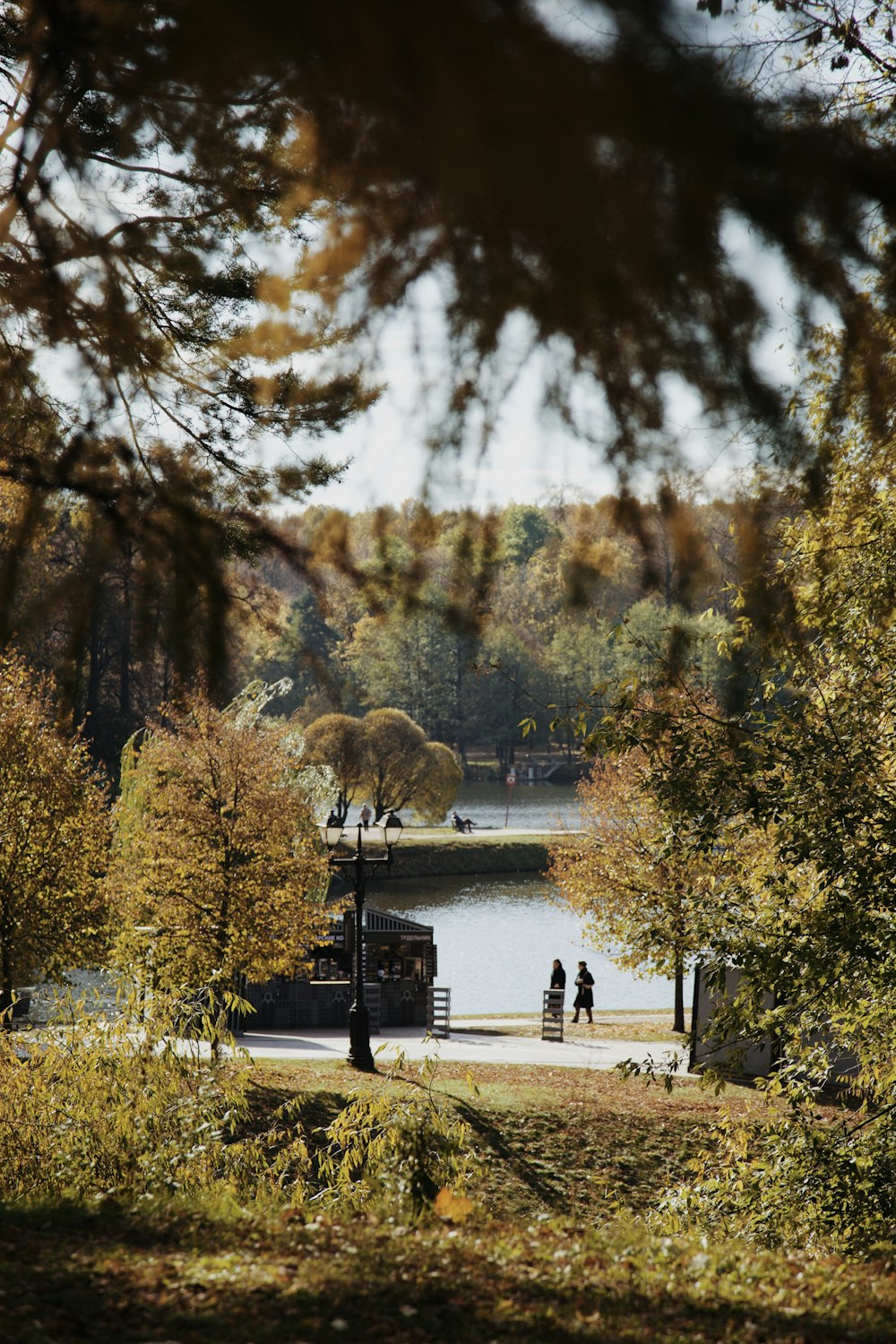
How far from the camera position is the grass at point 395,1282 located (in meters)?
3.86

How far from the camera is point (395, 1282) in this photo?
4316 mm

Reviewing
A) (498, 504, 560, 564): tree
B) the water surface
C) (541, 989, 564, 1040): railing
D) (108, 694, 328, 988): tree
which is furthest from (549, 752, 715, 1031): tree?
the water surface

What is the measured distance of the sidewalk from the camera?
55.1 feet

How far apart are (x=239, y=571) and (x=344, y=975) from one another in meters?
20.4

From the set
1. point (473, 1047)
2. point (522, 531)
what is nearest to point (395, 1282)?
point (522, 531)

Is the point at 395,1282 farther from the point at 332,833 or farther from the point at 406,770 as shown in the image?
the point at 406,770

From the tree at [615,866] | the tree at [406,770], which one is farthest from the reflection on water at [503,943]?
the tree at [406,770]

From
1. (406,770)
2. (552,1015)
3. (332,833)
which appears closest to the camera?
(332,833)

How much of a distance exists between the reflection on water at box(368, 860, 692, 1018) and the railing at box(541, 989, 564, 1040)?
1.90m

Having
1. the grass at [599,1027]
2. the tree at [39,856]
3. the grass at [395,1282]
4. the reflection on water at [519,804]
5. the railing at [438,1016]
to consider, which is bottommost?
the grass at [599,1027]

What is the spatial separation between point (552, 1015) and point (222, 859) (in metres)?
A: 6.58

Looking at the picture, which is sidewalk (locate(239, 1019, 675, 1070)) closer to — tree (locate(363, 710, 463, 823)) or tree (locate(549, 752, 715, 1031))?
tree (locate(549, 752, 715, 1031))

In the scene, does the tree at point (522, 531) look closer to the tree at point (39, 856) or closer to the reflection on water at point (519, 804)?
the tree at point (39, 856)

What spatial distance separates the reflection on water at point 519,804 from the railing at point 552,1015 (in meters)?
22.4
